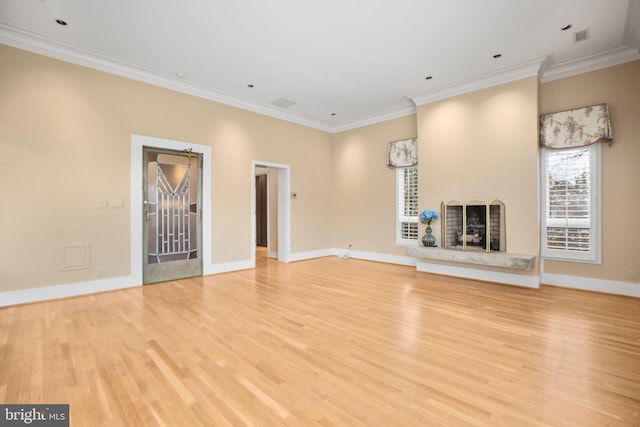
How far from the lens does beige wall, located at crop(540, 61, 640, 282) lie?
13.4 feet

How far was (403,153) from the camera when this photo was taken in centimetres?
635

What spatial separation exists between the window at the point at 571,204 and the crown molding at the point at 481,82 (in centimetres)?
126

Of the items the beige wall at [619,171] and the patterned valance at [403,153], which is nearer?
the beige wall at [619,171]

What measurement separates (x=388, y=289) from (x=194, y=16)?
14.4 ft

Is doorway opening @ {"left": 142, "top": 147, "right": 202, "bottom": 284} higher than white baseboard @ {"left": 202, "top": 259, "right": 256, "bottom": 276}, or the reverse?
doorway opening @ {"left": 142, "top": 147, "right": 202, "bottom": 284}

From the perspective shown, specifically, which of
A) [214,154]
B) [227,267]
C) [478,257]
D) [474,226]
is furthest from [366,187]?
[227,267]

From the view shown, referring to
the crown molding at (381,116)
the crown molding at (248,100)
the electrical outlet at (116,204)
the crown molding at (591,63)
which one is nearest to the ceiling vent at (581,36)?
the crown molding at (248,100)

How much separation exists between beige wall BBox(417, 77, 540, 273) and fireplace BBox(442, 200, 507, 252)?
11 centimetres

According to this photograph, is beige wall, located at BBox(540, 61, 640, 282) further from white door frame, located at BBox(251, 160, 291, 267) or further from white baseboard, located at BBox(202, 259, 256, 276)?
white baseboard, located at BBox(202, 259, 256, 276)

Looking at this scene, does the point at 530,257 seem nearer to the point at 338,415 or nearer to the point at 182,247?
the point at 338,415

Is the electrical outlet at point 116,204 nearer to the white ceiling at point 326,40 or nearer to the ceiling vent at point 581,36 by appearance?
the white ceiling at point 326,40

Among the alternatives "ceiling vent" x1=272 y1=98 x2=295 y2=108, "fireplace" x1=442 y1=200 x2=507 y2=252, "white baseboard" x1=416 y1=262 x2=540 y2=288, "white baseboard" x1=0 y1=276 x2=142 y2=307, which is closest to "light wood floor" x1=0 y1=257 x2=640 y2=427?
"white baseboard" x1=0 y1=276 x2=142 y2=307

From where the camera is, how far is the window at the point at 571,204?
14.2 ft

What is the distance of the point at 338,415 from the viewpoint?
1.72 m
